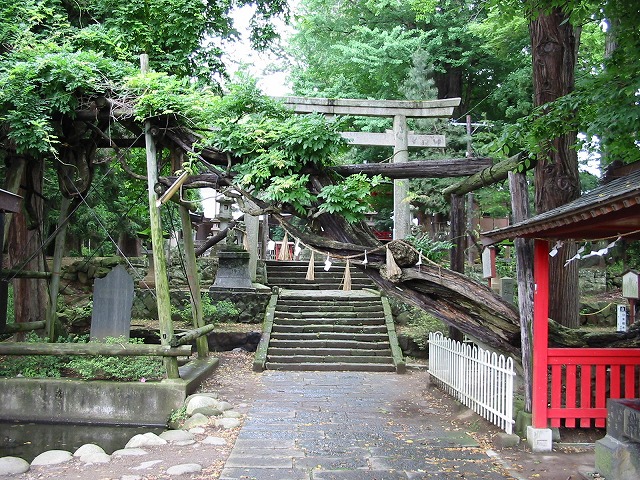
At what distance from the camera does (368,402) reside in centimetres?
959

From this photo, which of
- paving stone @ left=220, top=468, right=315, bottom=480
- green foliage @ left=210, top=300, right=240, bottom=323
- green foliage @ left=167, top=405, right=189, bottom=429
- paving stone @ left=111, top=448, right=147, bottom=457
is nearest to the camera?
paving stone @ left=220, top=468, right=315, bottom=480

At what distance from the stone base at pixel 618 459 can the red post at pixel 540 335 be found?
3.52 feet

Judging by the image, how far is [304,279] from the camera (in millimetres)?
19594

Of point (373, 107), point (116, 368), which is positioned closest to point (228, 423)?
point (116, 368)

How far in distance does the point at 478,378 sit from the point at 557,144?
3.85m

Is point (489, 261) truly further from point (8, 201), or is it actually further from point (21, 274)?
point (21, 274)

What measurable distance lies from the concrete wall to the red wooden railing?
535 cm

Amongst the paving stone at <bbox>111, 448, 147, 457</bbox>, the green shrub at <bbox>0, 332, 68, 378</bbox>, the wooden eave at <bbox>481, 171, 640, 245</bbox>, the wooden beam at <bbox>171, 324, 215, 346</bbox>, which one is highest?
the wooden eave at <bbox>481, 171, 640, 245</bbox>

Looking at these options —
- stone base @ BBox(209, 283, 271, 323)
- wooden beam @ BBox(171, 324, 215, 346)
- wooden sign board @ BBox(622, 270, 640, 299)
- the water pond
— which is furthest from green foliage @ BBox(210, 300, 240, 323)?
wooden sign board @ BBox(622, 270, 640, 299)

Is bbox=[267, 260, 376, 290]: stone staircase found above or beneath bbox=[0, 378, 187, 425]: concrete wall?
above

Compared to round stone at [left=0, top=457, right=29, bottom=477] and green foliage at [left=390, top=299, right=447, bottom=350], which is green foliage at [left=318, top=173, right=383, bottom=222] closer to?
round stone at [left=0, top=457, right=29, bottom=477]

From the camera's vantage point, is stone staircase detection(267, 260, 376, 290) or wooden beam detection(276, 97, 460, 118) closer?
wooden beam detection(276, 97, 460, 118)

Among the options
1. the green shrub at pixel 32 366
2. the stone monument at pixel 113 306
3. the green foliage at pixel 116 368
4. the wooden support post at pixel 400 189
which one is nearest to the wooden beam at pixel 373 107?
the wooden support post at pixel 400 189

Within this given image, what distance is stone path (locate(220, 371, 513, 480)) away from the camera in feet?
Answer: 20.0
